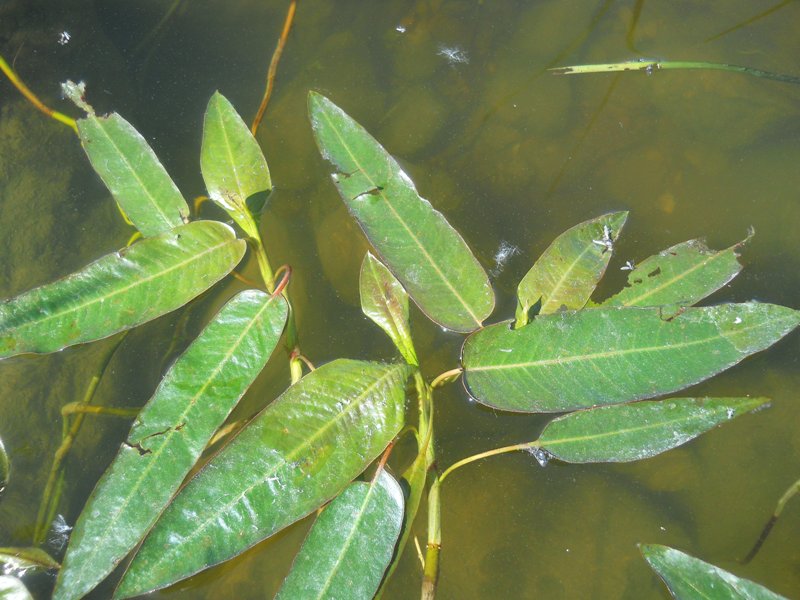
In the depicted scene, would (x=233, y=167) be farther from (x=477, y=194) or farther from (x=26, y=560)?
(x=26, y=560)

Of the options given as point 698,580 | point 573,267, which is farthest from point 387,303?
point 698,580

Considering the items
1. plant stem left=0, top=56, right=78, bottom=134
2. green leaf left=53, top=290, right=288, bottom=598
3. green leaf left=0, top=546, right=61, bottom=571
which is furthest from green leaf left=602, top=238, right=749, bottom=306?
plant stem left=0, top=56, right=78, bottom=134

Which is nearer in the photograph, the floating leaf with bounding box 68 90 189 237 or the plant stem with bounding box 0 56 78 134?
the floating leaf with bounding box 68 90 189 237

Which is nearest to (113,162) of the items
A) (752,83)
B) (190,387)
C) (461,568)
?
(190,387)

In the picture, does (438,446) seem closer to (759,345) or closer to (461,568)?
(461,568)

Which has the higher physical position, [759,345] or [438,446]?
[759,345]

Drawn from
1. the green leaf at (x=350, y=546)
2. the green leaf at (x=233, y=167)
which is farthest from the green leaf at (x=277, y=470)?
the green leaf at (x=233, y=167)

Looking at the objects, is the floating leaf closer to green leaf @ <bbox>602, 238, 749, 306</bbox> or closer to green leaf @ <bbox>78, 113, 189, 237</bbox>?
green leaf @ <bbox>78, 113, 189, 237</bbox>
